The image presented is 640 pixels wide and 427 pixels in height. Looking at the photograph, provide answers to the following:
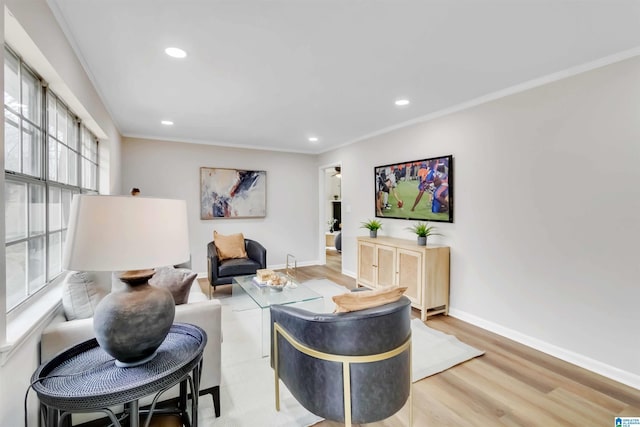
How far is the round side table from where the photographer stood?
1.07 meters

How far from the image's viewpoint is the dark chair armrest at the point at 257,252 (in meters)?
4.39

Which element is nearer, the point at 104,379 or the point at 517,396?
the point at 104,379

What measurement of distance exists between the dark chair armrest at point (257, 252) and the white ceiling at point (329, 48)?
6.67 feet

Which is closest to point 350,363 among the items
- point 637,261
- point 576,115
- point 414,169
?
point 637,261

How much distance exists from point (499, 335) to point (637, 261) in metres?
1.30

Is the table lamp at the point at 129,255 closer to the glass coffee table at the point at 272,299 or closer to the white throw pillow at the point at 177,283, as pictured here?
the white throw pillow at the point at 177,283

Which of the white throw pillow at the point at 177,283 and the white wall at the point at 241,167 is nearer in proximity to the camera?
the white throw pillow at the point at 177,283

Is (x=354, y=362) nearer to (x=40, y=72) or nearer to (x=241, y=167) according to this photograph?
(x=40, y=72)

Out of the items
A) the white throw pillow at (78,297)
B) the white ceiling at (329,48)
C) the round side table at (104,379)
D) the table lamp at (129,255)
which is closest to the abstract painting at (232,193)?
the white ceiling at (329,48)

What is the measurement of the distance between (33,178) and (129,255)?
48.8 inches

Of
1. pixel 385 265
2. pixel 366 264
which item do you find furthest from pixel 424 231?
pixel 366 264

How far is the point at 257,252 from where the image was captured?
178 inches

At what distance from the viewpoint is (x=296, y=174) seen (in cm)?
604

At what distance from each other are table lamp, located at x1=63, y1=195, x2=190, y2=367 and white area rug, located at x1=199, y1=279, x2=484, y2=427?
2.74ft
